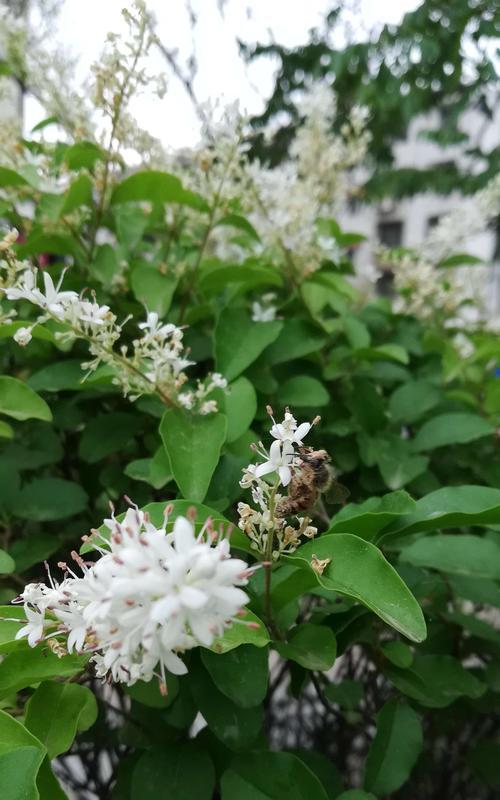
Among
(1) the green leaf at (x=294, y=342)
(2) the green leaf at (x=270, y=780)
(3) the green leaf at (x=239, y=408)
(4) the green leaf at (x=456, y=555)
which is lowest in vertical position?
(2) the green leaf at (x=270, y=780)

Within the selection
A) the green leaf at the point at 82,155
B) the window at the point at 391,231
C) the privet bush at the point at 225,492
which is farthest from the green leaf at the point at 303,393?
the window at the point at 391,231

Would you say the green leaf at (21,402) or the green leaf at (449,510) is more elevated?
the green leaf at (21,402)

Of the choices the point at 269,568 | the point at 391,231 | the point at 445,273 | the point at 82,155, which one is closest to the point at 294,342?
the point at 82,155

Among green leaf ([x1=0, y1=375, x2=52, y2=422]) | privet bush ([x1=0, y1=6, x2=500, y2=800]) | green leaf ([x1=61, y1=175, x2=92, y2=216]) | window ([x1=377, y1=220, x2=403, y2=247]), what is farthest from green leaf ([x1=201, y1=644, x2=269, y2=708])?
window ([x1=377, y1=220, x2=403, y2=247])

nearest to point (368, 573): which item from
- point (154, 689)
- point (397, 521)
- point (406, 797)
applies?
point (397, 521)

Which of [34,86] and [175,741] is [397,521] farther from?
[34,86]

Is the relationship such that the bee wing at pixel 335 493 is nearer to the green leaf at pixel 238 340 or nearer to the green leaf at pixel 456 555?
the green leaf at pixel 456 555

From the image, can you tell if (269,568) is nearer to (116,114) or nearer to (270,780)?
(270,780)
